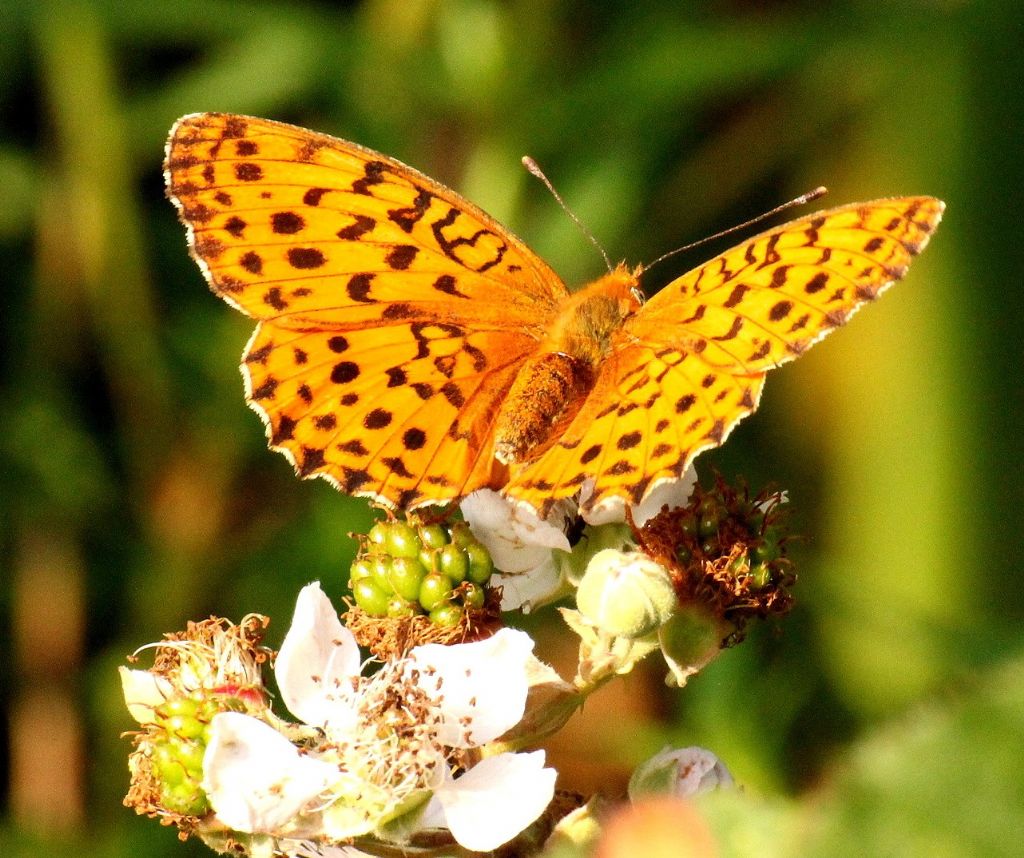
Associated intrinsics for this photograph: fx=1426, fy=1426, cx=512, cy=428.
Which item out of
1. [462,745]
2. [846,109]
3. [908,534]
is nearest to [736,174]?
[846,109]

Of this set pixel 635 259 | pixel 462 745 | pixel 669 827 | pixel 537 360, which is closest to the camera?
pixel 669 827

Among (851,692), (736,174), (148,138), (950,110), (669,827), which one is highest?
(669,827)

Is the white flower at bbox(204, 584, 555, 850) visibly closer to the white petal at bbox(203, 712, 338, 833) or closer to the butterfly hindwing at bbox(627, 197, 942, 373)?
the white petal at bbox(203, 712, 338, 833)

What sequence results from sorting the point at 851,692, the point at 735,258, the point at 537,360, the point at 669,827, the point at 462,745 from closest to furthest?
the point at 669,827
the point at 462,745
the point at 735,258
the point at 537,360
the point at 851,692

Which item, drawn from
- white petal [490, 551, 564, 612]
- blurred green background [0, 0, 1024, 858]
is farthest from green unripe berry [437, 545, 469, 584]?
blurred green background [0, 0, 1024, 858]

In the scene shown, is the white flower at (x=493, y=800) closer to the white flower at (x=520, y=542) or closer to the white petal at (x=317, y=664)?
the white petal at (x=317, y=664)

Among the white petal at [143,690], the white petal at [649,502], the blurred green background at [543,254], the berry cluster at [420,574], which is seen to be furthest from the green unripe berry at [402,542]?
the blurred green background at [543,254]

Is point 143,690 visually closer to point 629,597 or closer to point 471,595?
point 471,595

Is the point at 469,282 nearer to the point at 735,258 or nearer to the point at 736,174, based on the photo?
the point at 735,258

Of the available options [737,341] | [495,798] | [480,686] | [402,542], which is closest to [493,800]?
[495,798]
